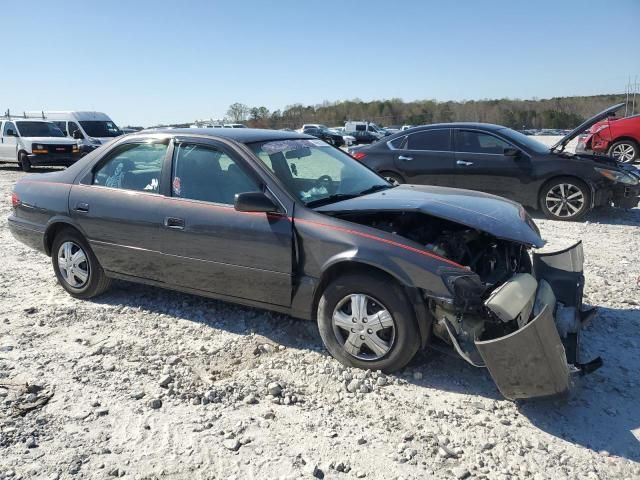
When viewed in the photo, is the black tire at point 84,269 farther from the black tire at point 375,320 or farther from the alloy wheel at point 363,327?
the alloy wheel at point 363,327

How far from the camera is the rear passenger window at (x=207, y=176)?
13.2 feet

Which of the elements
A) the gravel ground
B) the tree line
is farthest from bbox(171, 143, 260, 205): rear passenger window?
the tree line

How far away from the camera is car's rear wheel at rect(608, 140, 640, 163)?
1378cm

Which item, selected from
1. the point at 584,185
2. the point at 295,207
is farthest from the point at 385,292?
the point at 584,185

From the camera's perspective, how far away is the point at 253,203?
3648mm

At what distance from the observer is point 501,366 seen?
295 centimetres

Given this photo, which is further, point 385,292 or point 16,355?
point 16,355

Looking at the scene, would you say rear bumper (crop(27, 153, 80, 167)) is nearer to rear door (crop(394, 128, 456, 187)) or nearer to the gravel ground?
rear door (crop(394, 128, 456, 187))

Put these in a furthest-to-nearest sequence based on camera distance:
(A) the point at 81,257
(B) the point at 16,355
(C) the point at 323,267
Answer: (A) the point at 81,257 → (B) the point at 16,355 → (C) the point at 323,267

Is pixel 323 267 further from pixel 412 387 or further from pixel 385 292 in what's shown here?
pixel 412 387

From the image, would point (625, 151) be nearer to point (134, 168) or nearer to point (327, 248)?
point (327, 248)

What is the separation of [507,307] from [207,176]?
2.45 meters

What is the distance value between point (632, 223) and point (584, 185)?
1.00 metres

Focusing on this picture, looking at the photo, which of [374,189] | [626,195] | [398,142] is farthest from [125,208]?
[626,195]
